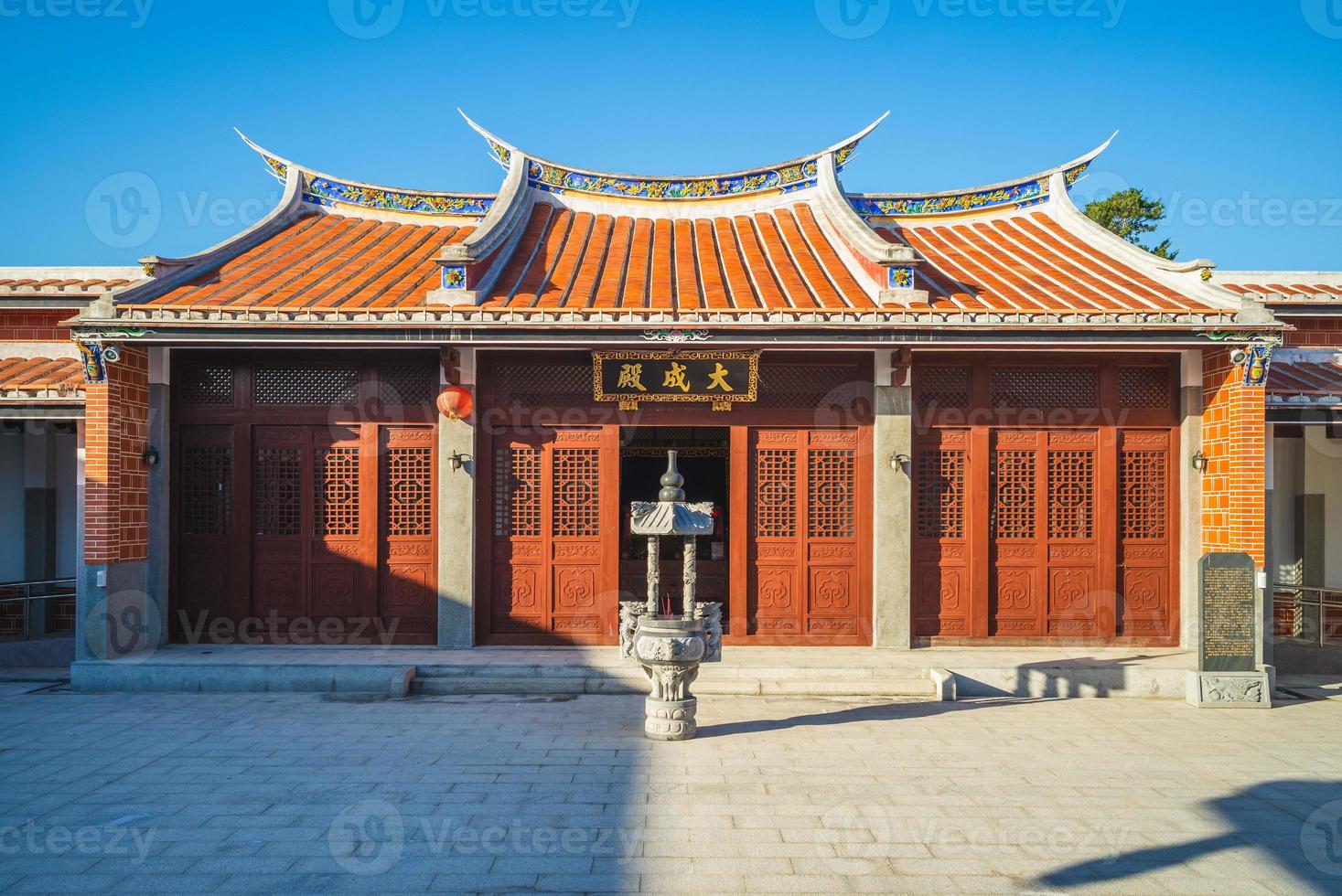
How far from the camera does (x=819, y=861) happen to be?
4895 mm

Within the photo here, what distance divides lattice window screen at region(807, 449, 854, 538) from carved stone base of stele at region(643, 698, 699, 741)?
3.54 metres

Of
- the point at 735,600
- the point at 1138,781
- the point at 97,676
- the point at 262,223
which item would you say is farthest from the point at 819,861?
the point at 262,223

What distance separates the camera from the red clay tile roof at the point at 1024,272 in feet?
32.3

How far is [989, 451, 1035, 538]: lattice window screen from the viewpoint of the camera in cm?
1034

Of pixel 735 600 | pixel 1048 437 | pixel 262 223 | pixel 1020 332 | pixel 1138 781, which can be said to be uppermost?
pixel 262 223

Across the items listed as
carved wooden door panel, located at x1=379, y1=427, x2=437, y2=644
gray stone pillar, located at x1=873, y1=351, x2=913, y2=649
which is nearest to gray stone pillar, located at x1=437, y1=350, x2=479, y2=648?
carved wooden door panel, located at x1=379, y1=427, x2=437, y2=644

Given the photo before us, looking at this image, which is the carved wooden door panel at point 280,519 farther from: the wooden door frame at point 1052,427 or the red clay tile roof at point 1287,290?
the red clay tile roof at point 1287,290

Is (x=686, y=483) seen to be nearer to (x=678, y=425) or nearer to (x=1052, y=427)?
(x=678, y=425)

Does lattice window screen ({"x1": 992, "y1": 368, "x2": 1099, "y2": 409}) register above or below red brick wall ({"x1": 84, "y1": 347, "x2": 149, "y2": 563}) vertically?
above

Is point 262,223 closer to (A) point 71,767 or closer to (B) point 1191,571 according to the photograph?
(A) point 71,767

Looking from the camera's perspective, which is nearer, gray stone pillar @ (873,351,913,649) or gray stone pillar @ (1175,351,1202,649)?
gray stone pillar @ (873,351,913,649)

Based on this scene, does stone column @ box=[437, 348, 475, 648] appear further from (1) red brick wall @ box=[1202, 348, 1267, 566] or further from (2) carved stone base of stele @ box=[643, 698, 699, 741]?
(1) red brick wall @ box=[1202, 348, 1267, 566]

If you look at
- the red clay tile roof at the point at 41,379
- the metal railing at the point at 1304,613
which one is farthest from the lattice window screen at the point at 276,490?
the metal railing at the point at 1304,613

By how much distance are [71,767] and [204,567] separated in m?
3.96
